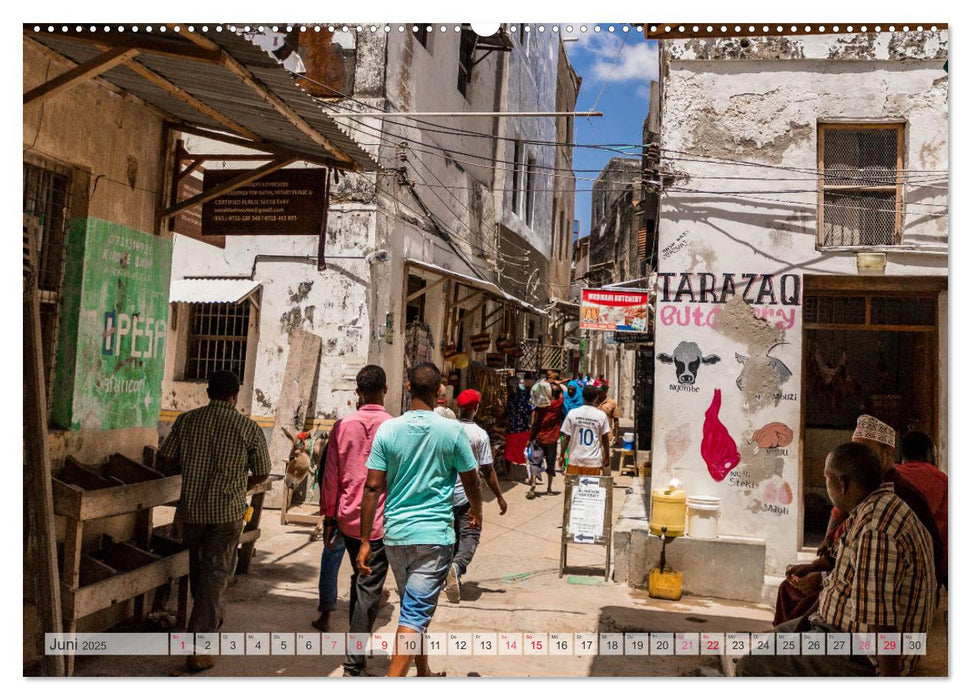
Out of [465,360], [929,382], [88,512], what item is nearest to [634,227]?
[465,360]

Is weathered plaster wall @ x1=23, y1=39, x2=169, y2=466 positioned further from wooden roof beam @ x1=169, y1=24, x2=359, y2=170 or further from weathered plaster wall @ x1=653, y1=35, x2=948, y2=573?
weathered plaster wall @ x1=653, y1=35, x2=948, y2=573

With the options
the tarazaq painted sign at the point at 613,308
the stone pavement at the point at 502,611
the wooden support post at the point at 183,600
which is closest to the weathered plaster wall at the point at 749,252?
the stone pavement at the point at 502,611

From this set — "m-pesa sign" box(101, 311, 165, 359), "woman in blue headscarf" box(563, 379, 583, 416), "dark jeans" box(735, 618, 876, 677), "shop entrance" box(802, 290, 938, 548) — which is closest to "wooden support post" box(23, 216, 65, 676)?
"m-pesa sign" box(101, 311, 165, 359)

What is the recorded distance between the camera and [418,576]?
12.3 ft

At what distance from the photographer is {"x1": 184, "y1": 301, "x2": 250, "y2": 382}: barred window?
10.5 meters

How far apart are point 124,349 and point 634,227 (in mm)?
21790

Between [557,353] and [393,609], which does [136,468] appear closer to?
[393,609]

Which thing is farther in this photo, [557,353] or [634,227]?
[634,227]

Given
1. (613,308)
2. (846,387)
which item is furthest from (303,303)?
(846,387)

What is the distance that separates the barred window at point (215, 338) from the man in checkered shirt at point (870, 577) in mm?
8457

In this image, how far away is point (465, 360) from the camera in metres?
13.0

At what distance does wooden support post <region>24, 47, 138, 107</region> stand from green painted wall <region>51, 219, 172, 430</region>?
0.93 metres

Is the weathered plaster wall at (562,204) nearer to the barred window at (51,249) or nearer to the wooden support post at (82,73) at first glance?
the barred window at (51,249)

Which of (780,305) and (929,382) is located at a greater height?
(780,305)
